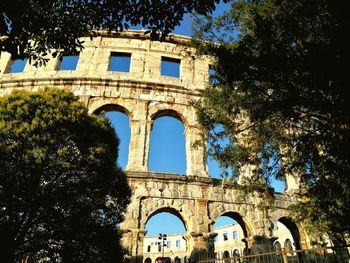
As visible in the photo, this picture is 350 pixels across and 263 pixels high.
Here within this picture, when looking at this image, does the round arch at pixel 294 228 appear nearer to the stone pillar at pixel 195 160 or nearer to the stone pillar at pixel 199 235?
the stone pillar at pixel 199 235

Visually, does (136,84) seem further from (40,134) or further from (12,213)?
(12,213)

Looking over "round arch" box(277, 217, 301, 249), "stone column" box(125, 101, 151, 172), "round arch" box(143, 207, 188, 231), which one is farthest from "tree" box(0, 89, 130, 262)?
"round arch" box(277, 217, 301, 249)

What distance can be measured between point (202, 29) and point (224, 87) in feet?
7.67

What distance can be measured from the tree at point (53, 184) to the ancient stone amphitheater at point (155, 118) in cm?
352

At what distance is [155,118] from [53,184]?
7565mm

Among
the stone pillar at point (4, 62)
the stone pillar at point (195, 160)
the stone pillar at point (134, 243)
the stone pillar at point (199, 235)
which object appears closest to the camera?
the stone pillar at point (134, 243)

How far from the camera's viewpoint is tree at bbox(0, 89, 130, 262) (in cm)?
562

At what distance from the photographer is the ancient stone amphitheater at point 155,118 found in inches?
415

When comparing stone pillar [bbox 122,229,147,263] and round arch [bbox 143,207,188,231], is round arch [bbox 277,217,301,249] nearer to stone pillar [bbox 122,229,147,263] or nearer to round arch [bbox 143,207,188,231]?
round arch [bbox 143,207,188,231]

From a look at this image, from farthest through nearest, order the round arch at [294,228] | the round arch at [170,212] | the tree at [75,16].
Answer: the round arch at [294,228]
the round arch at [170,212]
the tree at [75,16]

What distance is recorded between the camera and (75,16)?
14.2 ft

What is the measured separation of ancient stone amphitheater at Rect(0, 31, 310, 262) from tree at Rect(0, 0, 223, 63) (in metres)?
5.44

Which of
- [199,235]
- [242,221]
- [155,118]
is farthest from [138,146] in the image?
[242,221]

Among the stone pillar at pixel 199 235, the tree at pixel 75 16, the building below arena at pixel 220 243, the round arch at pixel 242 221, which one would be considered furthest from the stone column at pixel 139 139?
the building below arena at pixel 220 243
